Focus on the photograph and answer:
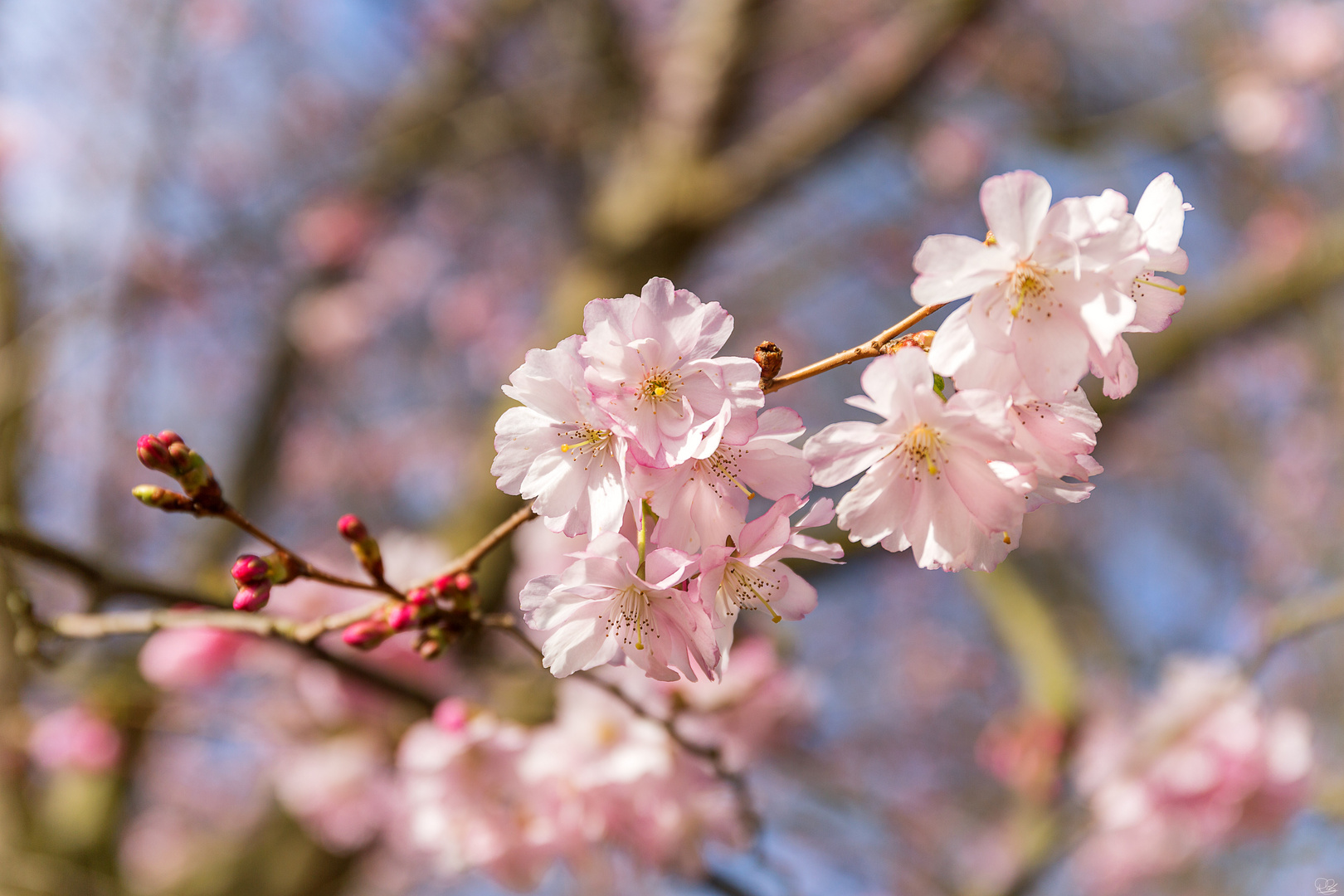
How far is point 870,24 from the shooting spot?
20.1ft

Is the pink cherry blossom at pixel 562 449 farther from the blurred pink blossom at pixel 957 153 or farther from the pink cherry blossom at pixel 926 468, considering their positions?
the blurred pink blossom at pixel 957 153

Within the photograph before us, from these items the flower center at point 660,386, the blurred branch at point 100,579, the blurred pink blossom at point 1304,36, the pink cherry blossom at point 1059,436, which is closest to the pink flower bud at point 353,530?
the blurred branch at point 100,579

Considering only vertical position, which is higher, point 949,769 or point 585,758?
point 949,769

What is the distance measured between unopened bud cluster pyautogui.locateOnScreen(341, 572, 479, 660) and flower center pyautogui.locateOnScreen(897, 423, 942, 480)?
56 cm

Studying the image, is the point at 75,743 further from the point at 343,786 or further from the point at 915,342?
the point at 915,342

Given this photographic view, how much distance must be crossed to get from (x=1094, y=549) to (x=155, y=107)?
22.0 ft

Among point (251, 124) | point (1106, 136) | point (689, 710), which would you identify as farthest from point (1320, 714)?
point (251, 124)

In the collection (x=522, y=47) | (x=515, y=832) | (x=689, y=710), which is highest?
(x=522, y=47)

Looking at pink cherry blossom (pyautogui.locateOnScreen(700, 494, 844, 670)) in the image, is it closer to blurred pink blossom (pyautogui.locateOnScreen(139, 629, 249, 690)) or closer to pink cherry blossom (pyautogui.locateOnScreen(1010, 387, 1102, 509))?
pink cherry blossom (pyautogui.locateOnScreen(1010, 387, 1102, 509))

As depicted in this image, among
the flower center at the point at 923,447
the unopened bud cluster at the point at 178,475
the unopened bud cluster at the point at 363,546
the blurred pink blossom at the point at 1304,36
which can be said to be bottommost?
the unopened bud cluster at the point at 178,475

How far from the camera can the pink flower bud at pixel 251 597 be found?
3.20ft

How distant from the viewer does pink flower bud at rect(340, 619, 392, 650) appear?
106 centimetres

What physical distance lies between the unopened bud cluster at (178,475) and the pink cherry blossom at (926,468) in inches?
26.5

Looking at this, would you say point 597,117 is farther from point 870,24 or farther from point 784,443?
point 784,443
